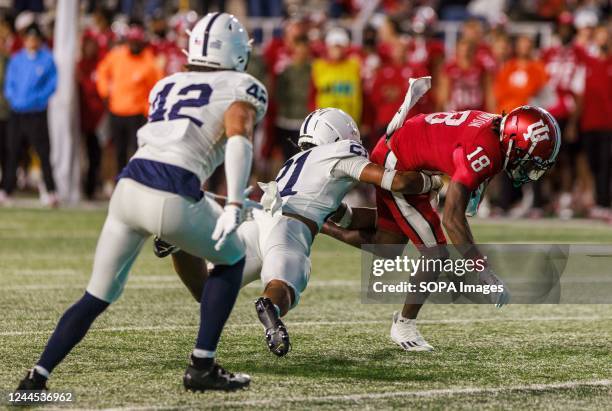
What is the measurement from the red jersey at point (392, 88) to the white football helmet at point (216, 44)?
27.9 ft

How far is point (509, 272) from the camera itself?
26.3 feet

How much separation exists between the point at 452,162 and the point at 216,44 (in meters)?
1.40

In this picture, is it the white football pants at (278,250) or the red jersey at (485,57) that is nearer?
the white football pants at (278,250)

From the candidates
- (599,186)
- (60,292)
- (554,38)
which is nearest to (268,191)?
(60,292)

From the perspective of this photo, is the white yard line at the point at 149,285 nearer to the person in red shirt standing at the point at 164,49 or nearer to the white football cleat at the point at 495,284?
the white football cleat at the point at 495,284

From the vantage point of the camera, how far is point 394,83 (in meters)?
13.4

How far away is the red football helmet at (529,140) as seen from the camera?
5.61 m

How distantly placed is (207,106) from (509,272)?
379cm

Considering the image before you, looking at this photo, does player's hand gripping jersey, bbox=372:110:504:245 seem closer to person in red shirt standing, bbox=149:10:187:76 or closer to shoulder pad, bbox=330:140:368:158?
shoulder pad, bbox=330:140:368:158

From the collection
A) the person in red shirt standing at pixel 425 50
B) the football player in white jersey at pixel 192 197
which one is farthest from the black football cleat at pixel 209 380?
the person in red shirt standing at pixel 425 50

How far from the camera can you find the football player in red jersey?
555 cm

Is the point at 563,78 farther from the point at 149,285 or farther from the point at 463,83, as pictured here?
the point at 149,285

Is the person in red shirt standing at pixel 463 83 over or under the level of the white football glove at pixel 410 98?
under

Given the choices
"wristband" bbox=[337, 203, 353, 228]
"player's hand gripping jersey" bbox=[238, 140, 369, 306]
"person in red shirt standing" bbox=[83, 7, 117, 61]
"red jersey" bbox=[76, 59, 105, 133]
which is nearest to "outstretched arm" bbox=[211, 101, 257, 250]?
"player's hand gripping jersey" bbox=[238, 140, 369, 306]
